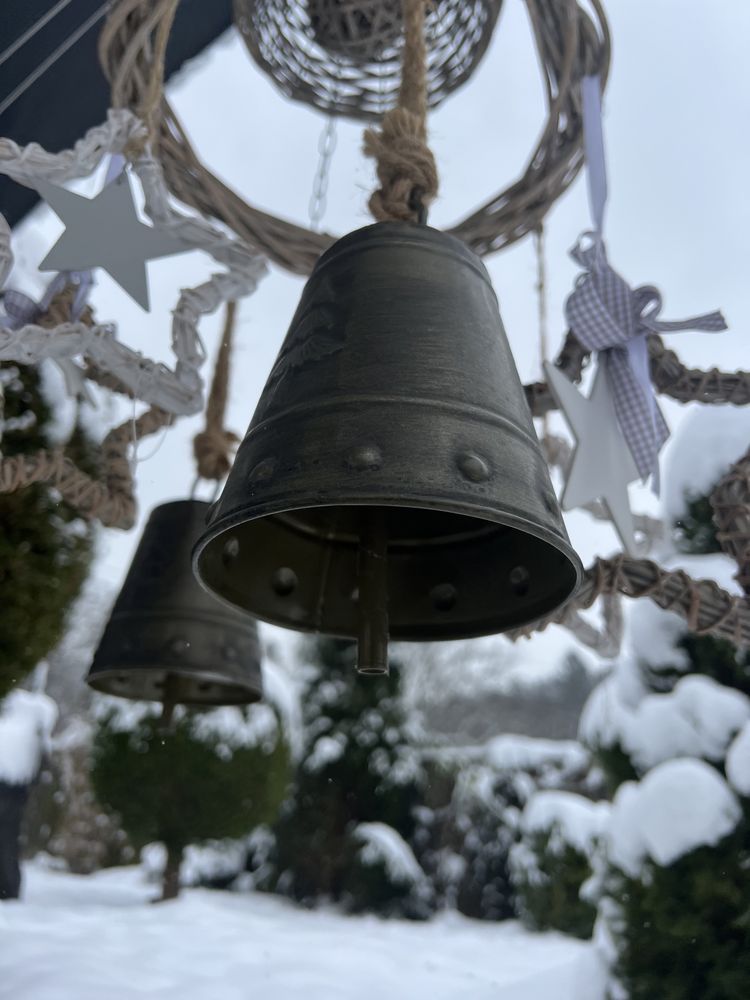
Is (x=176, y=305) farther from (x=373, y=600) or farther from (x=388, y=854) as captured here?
(x=388, y=854)

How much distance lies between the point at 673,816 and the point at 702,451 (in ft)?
3.37

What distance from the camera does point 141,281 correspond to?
108cm

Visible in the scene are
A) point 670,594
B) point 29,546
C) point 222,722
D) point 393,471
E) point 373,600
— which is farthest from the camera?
point 222,722

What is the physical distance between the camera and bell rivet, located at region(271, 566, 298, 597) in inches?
37.2

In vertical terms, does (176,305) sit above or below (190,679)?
above

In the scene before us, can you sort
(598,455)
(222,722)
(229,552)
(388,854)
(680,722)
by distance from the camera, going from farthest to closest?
1. (388,854)
2. (222,722)
3. (680,722)
4. (598,455)
5. (229,552)

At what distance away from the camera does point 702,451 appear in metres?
2.47

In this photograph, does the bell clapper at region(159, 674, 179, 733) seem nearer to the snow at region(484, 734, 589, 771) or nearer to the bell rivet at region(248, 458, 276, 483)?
the bell rivet at region(248, 458, 276, 483)

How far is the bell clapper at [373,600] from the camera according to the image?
29.3 inches

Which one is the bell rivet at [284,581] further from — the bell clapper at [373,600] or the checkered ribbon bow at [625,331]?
the checkered ribbon bow at [625,331]

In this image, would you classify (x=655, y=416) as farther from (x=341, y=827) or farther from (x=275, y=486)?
(x=341, y=827)

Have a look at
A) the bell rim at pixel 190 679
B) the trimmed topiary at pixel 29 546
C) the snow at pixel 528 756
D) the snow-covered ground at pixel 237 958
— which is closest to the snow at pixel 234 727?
the snow-covered ground at pixel 237 958

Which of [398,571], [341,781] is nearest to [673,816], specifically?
[398,571]

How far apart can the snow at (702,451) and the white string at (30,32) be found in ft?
6.22
